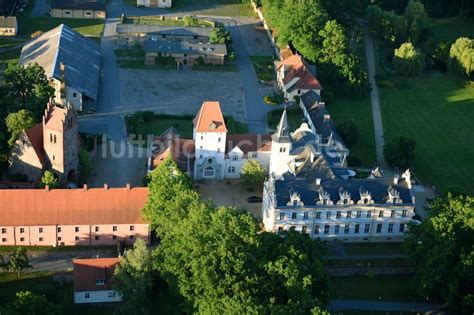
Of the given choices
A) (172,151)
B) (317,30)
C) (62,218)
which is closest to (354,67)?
(317,30)

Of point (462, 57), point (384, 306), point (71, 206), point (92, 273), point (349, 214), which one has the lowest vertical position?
point (384, 306)

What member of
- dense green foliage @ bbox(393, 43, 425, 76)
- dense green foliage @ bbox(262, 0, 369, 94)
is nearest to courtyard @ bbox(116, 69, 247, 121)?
dense green foliage @ bbox(262, 0, 369, 94)

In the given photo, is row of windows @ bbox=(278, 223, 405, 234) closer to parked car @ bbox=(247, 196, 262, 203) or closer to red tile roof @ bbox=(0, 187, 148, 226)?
parked car @ bbox=(247, 196, 262, 203)

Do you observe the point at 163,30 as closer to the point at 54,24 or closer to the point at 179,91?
the point at 54,24

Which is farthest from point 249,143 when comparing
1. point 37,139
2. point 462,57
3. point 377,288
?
point 462,57

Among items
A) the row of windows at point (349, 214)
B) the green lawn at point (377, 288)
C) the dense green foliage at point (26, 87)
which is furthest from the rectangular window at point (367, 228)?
the dense green foliage at point (26, 87)

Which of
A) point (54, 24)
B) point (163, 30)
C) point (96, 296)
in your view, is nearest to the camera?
point (96, 296)

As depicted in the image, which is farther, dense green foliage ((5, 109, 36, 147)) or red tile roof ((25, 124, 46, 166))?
dense green foliage ((5, 109, 36, 147))
